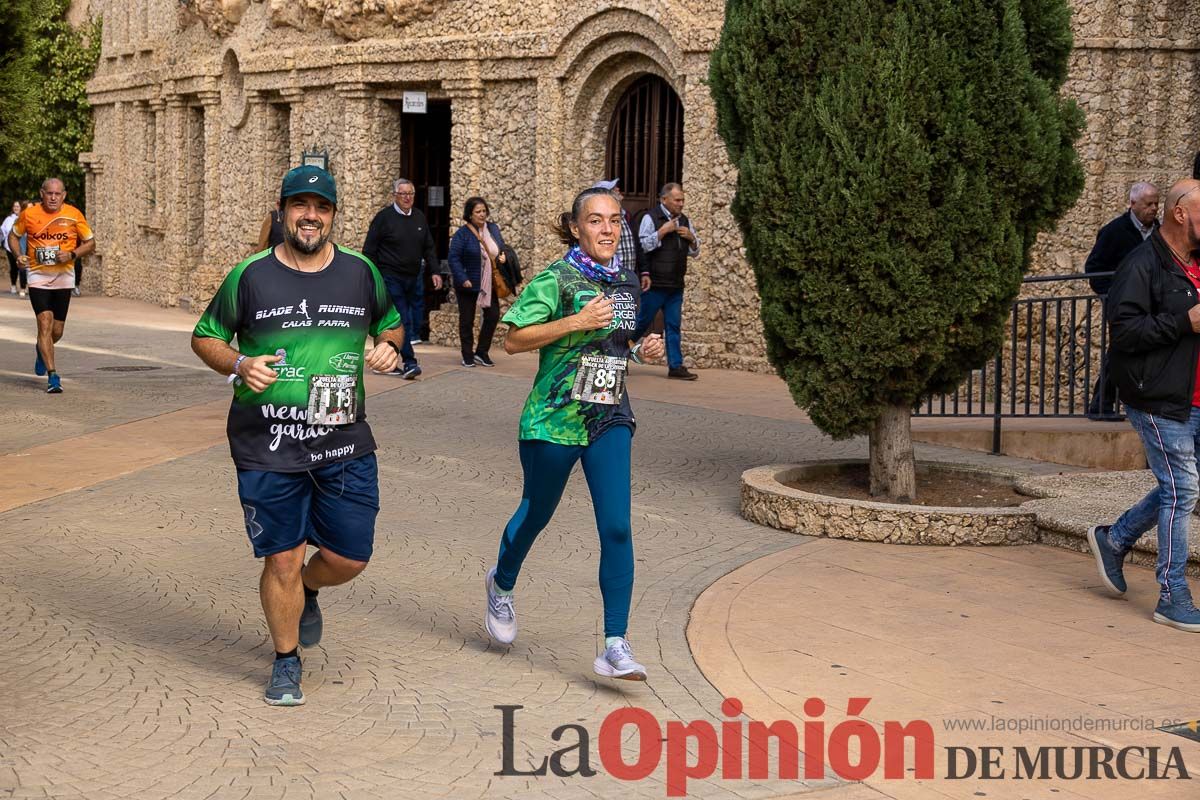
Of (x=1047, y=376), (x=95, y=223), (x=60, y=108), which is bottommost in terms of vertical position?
(x=1047, y=376)

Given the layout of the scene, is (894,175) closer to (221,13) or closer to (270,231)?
(270,231)

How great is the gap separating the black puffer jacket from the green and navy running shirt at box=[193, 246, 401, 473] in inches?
135

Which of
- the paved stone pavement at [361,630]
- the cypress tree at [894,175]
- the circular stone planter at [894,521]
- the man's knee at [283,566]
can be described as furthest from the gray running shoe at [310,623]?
the cypress tree at [894,175]

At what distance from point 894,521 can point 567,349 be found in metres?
3.29

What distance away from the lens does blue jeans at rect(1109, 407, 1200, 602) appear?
23.3 ft

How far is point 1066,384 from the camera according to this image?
15.6 metres

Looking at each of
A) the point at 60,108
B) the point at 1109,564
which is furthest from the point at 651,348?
the point at 60,108

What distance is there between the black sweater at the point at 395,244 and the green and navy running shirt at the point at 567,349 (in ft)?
33.2

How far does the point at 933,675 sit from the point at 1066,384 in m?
9.93

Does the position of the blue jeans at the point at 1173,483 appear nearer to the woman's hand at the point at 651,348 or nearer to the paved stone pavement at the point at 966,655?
the paved stone pavement at the point at 966,655

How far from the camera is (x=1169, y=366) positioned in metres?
7.11

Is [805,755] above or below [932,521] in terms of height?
below

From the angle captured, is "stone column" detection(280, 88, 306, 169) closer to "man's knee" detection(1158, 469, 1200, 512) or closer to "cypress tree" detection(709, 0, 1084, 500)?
"cypress tree" detection(709, 0, 1084, 500)

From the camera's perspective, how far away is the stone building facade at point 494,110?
15445 millimetres
